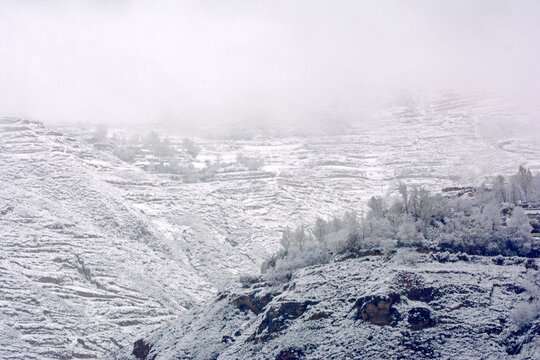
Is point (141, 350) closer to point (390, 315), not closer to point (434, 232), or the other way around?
point (390, 315)

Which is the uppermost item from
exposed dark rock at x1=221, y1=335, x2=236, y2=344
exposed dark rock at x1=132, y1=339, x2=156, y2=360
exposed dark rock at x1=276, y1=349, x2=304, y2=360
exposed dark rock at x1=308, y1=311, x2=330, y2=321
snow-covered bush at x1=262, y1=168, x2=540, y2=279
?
snow-covered bush at x1=262, y1=168, x2=540, y2=279

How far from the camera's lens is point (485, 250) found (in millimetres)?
111688

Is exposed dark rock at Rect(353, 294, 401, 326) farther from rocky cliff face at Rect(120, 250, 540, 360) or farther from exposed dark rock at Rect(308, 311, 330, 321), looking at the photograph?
exposed dark rock at Rect(308, 311, 330, 321)

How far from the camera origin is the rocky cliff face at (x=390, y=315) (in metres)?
95.8

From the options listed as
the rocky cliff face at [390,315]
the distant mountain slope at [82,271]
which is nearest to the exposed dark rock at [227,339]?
the rocky cliff face at [390,315]

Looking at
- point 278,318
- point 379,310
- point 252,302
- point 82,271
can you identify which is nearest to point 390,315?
point 379,310

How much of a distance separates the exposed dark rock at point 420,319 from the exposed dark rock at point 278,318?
12.8 metres

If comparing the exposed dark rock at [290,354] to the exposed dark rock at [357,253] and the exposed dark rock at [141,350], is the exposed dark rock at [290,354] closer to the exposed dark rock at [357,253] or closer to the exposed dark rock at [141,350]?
the exposed dark rock at [357,253]

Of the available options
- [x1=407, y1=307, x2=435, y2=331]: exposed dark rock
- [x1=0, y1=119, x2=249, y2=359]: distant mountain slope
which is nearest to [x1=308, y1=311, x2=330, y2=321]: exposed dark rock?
[x1=407, y1=307, x2=435, y2=331]: exposed dark rock

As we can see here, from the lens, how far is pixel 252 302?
118 meters

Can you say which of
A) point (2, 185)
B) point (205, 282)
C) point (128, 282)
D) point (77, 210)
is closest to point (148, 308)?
point (128, 282)

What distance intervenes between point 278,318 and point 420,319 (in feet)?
55.2

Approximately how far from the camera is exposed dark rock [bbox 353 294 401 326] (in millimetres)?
100562

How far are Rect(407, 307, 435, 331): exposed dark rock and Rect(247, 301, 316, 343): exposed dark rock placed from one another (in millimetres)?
12826
